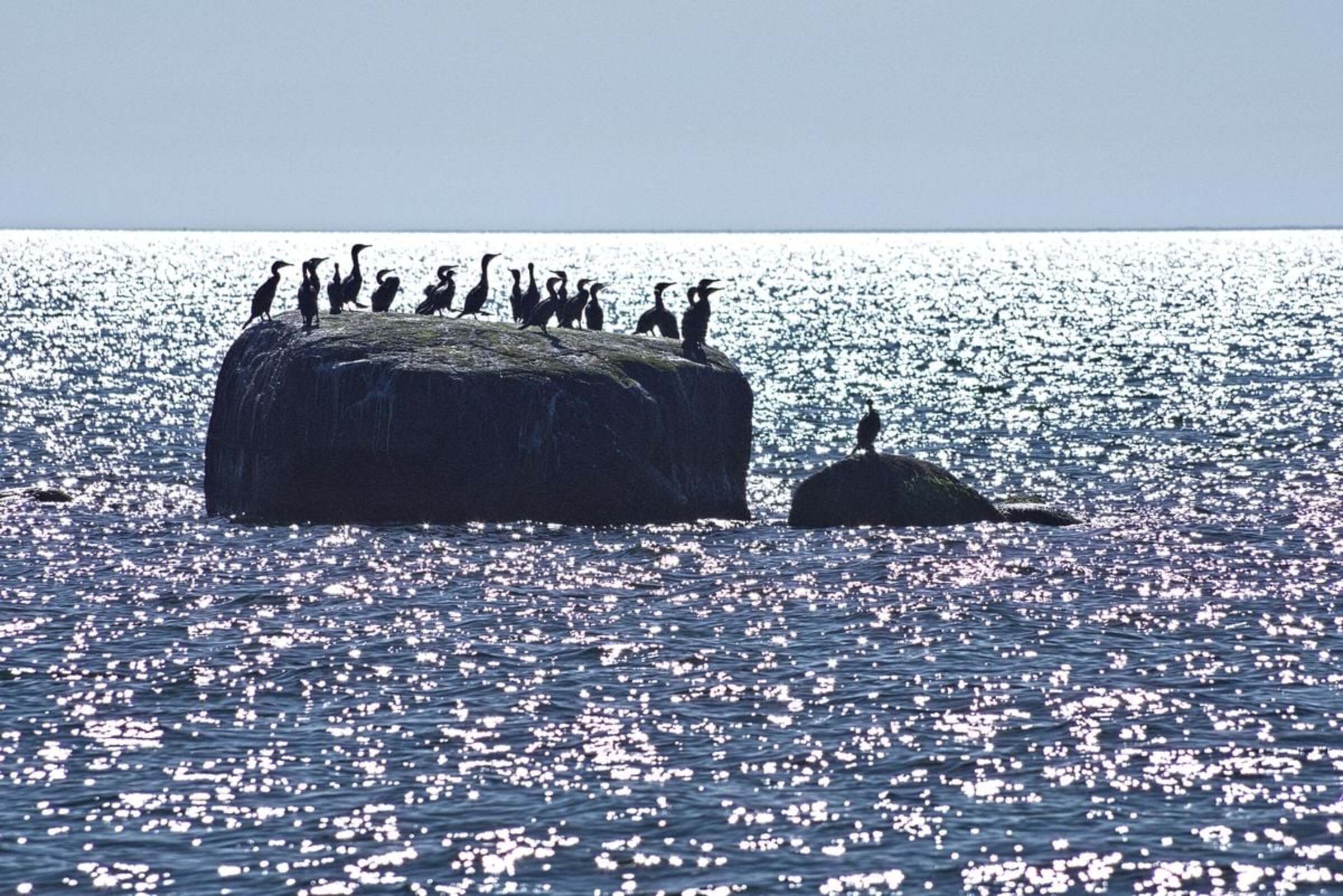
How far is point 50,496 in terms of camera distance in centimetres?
3647

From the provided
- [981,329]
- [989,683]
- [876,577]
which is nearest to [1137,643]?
[989,683]

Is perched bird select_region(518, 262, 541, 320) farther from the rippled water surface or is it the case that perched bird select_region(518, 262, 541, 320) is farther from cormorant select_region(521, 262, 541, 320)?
the rippled water surface

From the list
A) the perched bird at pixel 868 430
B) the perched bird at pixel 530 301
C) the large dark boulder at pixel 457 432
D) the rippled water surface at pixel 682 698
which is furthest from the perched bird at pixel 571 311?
the perched bird at pixel 868 430

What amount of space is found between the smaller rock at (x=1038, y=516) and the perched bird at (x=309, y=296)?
14775 mm

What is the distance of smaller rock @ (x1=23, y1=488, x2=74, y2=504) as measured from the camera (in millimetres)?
36312

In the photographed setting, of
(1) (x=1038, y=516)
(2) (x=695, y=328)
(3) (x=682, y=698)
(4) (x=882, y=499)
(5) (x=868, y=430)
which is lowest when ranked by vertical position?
(3) (x=682, y=698)

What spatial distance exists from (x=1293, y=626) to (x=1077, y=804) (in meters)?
8.96

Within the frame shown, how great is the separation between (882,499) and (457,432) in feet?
28.2

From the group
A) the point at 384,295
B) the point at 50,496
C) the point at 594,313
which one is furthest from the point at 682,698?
the point at 50,496

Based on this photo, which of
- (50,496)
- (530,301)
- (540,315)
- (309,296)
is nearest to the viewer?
(309,296)

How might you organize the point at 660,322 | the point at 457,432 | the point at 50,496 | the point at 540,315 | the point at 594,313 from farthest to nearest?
the point at 660,322 < the point at 594,313 < the point at 540,315 < the point at 50,496 < the point at 457,432

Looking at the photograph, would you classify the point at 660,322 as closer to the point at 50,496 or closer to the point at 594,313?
the point at 594,313

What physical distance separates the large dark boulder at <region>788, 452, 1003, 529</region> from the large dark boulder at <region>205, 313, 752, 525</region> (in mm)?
2487

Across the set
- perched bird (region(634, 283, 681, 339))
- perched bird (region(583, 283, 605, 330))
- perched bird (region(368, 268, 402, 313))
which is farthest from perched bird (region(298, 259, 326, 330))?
perched bird (region(634, 283, 681, 339))
